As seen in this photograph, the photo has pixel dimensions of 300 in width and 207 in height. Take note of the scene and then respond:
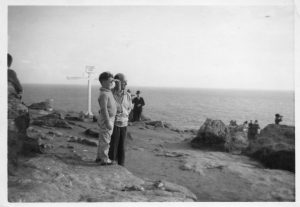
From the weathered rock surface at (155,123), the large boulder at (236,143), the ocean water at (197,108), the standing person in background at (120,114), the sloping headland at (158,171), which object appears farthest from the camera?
the ocean water at (197,108)

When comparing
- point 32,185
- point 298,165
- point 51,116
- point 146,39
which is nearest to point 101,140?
point 32,185

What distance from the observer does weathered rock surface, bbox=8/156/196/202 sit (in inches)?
160

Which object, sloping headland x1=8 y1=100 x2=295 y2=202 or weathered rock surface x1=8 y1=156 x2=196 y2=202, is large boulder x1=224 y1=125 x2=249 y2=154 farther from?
weathered rock surface x1=8 y1=156 x2=196 y2=202

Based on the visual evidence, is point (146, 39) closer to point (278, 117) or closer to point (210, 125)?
point (210, 125)

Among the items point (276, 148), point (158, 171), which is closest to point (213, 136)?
point (276, 148)

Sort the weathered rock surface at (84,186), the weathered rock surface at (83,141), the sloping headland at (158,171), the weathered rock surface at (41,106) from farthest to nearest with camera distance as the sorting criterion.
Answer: the weathered rock surface at (41,106)
the weathered rock surface at (83,141)
the sloping headland at (158,171)
the weathered rock surface at (84,186)

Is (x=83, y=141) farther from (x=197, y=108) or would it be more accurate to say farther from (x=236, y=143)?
(x=197, y=108)

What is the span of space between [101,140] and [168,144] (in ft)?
9.19

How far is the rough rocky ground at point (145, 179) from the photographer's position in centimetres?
414

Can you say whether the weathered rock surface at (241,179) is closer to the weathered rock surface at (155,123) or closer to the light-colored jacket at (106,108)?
the light-colored jacket at (106,108)

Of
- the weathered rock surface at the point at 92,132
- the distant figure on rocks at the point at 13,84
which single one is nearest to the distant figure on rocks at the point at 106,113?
the distant figure on rocks at the point at 13,84

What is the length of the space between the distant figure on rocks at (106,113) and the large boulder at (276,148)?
2.91 m

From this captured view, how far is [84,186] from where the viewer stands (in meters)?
4.18

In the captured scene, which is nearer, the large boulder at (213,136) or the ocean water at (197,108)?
the large boulder at (213,136)
